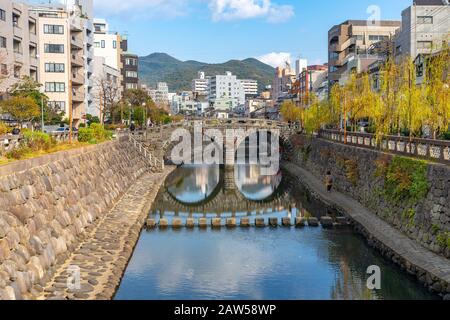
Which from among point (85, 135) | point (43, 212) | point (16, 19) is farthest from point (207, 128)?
point (43, 212)

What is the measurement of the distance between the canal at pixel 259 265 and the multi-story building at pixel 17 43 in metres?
20.5

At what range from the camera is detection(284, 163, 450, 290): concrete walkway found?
16.4 m

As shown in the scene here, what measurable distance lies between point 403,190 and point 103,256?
42.2ft

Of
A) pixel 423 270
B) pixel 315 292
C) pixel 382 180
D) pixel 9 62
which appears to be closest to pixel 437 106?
pixel 382 180

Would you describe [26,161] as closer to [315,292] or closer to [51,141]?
[51,141]

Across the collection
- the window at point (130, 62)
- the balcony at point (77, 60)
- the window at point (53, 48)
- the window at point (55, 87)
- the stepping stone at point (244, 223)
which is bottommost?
the stepping stone at point (244, 223)

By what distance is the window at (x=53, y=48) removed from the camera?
55062mm

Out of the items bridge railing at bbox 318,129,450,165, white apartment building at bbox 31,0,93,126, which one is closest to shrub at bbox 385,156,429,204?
bridge railing at bbox 318,129,450,165

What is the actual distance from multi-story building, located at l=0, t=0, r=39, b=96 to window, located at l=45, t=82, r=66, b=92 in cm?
253

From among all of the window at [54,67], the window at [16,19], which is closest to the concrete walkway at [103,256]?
the window at [16,19]

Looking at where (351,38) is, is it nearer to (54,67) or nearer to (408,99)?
(54,67)

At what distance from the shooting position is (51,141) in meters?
25.1

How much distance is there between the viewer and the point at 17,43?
46.8 metres

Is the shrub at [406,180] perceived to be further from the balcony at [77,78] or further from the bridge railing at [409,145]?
the balcony at [77,78]
